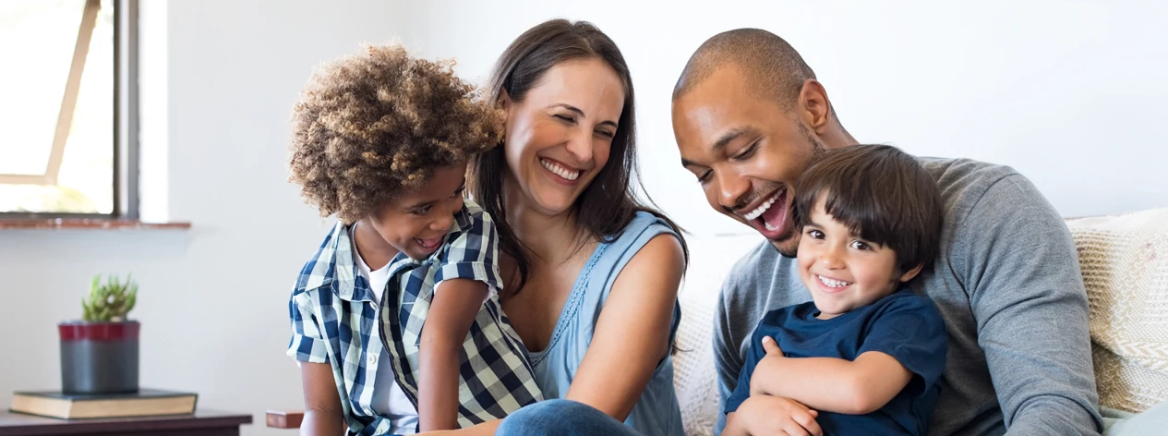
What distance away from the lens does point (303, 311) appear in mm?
1553

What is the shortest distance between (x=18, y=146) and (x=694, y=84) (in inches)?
93.5

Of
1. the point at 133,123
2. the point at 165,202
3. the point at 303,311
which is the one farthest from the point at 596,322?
the point at 133,123

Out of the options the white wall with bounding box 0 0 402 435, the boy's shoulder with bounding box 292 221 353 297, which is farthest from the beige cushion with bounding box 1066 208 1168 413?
the white wall with bounding box 0 0 402 435

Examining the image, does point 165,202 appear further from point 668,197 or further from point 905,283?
point 905,283

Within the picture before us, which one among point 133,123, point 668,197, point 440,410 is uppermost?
point 133,123

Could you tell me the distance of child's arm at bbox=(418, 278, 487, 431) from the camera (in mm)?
1387

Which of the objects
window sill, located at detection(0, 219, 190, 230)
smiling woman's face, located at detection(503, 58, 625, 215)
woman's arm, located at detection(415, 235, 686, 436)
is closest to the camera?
woman's arm, located at detection(415, 235, 686, 436)

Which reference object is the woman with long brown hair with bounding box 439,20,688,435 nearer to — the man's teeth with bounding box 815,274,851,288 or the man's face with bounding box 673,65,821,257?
the man's face with bounding box 673,65,821,257

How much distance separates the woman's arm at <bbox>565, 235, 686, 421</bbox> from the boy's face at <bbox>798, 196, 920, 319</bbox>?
0.84 ft

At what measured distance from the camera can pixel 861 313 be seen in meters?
1.30

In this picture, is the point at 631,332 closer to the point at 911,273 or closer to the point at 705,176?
the point at 705,176

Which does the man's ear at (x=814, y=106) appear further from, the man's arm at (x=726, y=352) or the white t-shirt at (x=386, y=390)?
the white t-shirt at (x=386, y=390)

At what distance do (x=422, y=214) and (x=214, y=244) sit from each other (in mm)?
2055

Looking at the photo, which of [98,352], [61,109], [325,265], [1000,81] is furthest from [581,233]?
[61,109]
